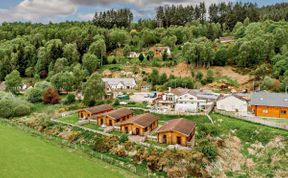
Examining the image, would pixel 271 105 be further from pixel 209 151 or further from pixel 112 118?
pixel 112 118

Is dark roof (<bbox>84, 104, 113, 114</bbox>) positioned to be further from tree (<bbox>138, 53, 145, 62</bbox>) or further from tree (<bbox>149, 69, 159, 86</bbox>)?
tree (<bbox>138, 53, 145, 62</bbox>)

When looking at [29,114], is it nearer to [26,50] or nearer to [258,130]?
[258,130]

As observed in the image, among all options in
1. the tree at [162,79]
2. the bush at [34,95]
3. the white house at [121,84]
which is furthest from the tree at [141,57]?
the bush at [34,95]

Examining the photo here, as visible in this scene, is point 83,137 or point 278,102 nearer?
point 83,137

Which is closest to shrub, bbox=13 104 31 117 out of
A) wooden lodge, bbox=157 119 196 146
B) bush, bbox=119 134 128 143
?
bush, bbox=119 134 128 143

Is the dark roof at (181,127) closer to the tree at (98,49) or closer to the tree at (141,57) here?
the tree at (141,57)

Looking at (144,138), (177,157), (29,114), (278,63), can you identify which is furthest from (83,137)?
(278,63)
